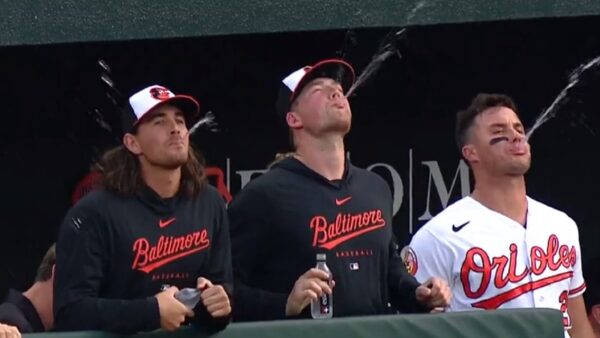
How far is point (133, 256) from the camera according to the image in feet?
17.2

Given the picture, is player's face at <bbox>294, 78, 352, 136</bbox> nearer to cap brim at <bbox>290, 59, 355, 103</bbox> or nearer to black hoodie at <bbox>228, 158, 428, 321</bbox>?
cap brim at <bbox>290, 59, 355, 103</bbox>

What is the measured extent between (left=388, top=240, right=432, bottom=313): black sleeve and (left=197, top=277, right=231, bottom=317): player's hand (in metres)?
0.83

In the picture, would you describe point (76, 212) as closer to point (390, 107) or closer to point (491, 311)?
point (491, 311)

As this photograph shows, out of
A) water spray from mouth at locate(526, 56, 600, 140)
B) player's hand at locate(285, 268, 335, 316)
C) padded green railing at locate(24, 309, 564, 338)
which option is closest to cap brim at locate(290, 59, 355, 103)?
player's hand at locate(285, 268, 335, 316)

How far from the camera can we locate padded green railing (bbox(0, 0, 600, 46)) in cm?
653

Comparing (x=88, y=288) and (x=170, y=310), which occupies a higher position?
(x=88, y=288)

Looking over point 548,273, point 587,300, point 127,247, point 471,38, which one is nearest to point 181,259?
point 127,247

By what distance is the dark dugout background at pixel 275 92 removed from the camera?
24.5ft

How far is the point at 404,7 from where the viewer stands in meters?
6.61

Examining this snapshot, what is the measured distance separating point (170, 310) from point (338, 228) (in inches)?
32.0

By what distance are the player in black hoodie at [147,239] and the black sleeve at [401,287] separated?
0.62m

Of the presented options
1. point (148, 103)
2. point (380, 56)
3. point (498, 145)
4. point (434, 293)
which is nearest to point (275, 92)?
point (380, 56)

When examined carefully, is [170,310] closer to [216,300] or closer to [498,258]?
[216,300]

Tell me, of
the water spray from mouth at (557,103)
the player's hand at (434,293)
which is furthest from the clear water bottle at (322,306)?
the water spray from mouth at (557,103)
